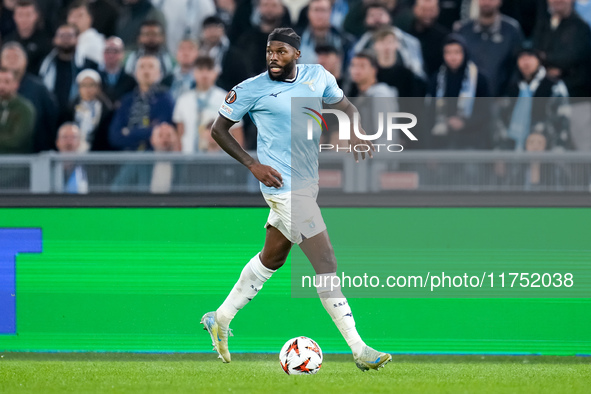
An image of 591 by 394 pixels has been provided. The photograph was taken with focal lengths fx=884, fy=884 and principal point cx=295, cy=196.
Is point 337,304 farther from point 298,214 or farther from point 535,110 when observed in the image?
point 535,110

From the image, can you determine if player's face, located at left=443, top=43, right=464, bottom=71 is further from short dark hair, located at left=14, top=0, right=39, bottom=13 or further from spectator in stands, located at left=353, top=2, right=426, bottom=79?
short dark hair, located at left=14, top=0, right=39, bottom=13

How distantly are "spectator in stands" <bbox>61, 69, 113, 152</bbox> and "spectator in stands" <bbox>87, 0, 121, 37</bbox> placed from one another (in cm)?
72

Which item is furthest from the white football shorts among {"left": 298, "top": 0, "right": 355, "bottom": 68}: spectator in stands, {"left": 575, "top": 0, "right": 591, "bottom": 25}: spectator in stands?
{"left": 575, "top": 0, "right": 591, "bottom": 25}: spectator in stands

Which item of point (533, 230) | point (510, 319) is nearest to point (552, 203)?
point (533, 230)

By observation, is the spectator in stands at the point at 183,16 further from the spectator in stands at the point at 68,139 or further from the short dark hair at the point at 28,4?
the spectator in stands at the point at 68,139

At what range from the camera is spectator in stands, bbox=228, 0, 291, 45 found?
9578 millimetres

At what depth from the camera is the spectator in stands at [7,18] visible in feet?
33.2

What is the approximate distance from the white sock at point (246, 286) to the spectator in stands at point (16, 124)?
3.40 m

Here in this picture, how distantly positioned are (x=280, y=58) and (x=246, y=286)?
5.16 feet

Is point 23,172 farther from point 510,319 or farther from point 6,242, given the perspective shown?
point 510,319

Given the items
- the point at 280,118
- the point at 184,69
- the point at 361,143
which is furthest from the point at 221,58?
the point at 280,118

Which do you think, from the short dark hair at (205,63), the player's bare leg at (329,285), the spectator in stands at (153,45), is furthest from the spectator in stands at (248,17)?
the player's bare leg at (329,285)

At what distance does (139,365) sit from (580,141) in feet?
12.6

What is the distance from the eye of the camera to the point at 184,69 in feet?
30.6
